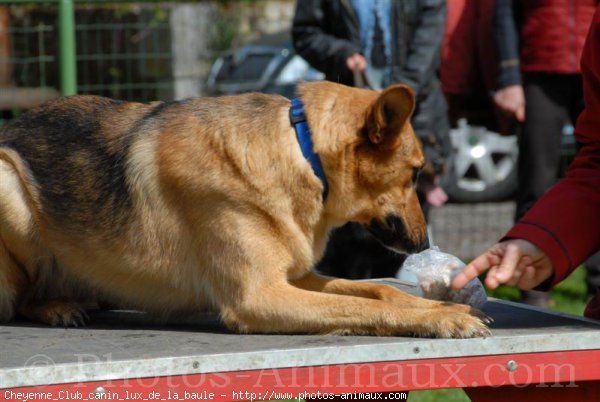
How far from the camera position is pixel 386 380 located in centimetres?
275

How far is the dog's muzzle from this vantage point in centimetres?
350

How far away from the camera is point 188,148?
3375 mm

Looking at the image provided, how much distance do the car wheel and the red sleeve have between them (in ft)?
18.7

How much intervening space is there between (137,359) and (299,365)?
0.43 metres

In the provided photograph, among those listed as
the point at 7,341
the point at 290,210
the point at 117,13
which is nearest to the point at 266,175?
the point at 290,210

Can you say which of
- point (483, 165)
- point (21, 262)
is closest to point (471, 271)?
point (21, 262)

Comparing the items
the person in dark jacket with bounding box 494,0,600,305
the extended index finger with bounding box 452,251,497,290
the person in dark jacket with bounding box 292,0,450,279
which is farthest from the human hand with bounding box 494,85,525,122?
the extended index finger with bounding box 452,251,497,290

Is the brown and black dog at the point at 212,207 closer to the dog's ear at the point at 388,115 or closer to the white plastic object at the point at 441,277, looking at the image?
the dog's ear at the point at 388,115

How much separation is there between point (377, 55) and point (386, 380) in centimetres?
297

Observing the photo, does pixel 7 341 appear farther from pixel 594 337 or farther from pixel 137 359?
pixel 594 337

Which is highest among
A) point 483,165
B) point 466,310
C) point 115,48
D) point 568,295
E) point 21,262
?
point 115,48

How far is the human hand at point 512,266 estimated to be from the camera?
292cm

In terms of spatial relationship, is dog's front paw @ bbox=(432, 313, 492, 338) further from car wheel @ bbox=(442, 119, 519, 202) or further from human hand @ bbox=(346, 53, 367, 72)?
car wheel @ bbox=(442, 119, 519, 202)

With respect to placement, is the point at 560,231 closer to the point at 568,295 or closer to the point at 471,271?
the point at 471,271
